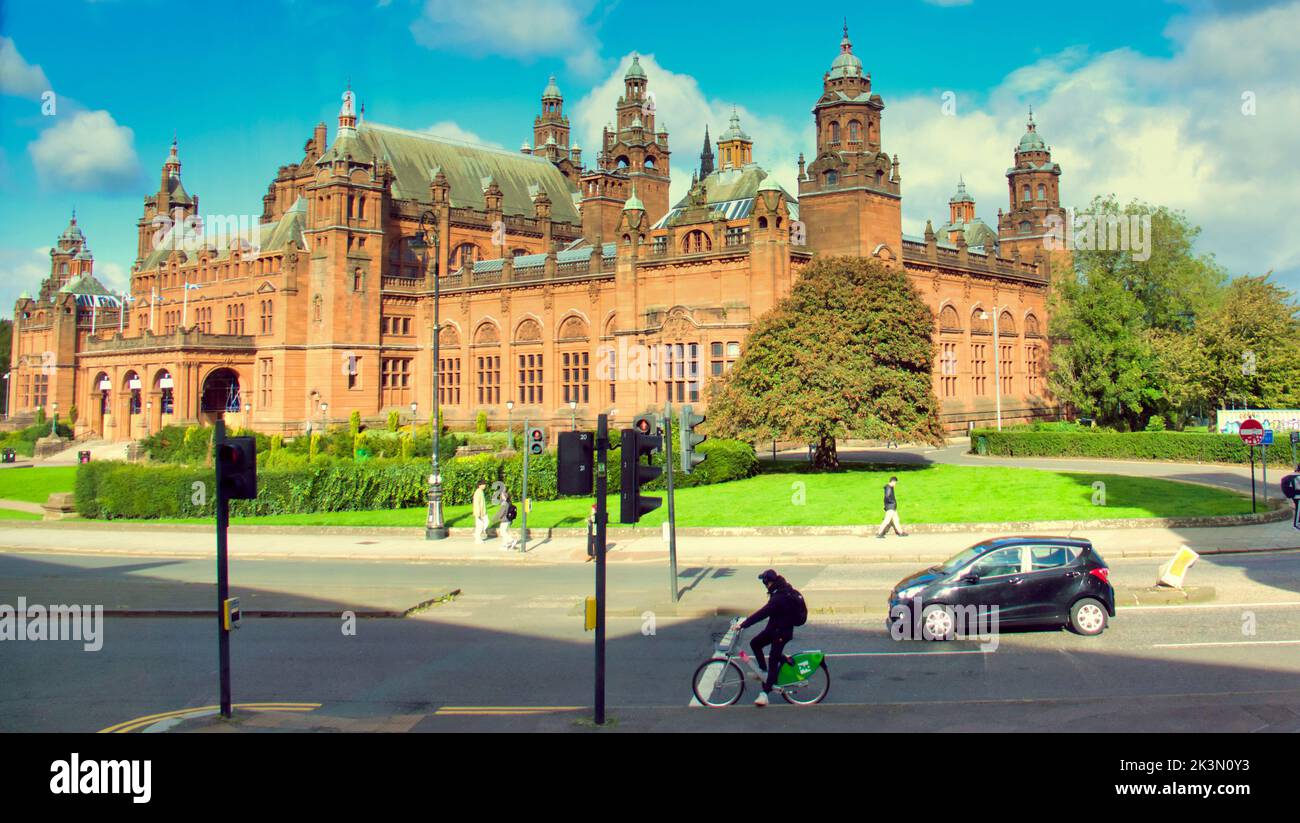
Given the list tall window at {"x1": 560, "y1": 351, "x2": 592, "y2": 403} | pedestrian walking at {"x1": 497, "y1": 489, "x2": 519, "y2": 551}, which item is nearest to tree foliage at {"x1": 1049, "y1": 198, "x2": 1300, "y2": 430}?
tall window at {"x1": 560, "y1": 351, "x2": 592, "y2": 403}

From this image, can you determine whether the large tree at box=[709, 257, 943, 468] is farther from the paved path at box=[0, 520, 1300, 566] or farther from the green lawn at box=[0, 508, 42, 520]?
the green lawn at box=[0, 508, 42, 520]

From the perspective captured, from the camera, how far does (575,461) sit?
494 inches

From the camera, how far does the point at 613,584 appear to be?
22312 mm

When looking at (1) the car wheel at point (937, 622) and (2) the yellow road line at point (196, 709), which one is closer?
(2) the yellow road line at point (196, 709)

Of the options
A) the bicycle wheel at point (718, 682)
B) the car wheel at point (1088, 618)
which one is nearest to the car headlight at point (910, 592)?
the car wheel at point (1088, 618)

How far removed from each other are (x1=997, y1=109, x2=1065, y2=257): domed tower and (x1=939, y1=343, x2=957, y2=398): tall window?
1617 centimetres

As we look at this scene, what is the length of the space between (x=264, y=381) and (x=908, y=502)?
52974 mm

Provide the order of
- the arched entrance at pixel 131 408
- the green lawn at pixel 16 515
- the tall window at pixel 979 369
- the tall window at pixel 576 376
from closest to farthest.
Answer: the green lawn at pixel 16 515 → the tall window at pixel 576 376 → the tall window at pixel 979 369 → the arched entrance at pixel 131 408

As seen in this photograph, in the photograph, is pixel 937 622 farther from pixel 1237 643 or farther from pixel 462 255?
pixel 462 255

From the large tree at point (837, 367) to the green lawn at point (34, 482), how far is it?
107 feet

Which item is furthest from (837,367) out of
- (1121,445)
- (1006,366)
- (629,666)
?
(1006,366)

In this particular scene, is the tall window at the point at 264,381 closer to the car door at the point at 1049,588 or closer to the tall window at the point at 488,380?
the tall window at the point at 488,380

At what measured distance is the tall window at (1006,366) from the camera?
2778 inches
